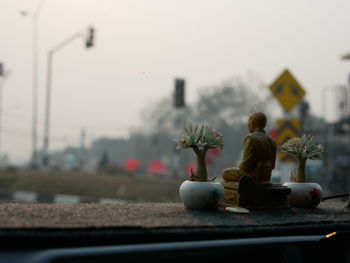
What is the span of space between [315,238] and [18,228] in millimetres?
1173

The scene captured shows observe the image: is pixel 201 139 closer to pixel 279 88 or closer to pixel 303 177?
pixel 303 177

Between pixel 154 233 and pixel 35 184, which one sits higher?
pixel 154 233

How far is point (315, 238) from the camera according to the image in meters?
2.22

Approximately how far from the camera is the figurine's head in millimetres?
3426

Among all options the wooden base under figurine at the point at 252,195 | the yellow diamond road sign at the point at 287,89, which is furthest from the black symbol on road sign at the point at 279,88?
the wooden base under figurine at the point at 252,195

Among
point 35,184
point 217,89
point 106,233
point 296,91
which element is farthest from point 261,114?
point 217,89

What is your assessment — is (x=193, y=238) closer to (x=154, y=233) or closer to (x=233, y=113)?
(x=154, y=233)

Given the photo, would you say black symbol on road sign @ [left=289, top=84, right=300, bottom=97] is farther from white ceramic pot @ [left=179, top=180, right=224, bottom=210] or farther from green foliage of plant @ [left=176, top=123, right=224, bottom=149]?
white ceramic pot @ [left=179, top=180, right=224, bottom=210]

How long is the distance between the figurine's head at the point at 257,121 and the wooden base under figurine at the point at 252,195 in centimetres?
43

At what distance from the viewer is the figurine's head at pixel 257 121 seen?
11.2 ft

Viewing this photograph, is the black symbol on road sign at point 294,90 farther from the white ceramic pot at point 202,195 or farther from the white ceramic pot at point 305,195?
the white ceramic pot at point 202,195

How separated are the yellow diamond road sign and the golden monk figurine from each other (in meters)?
7.12

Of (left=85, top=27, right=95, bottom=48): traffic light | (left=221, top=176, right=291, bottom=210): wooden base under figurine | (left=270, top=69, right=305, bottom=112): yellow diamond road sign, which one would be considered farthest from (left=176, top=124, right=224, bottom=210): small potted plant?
(left=85, top=27, right=95, bottom=48): traffic light

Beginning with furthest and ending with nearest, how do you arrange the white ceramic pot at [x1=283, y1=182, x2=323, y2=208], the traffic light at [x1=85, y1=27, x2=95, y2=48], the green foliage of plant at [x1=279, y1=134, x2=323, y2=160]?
the traffic light at [x1=85, y1=27, x2=95, y2=48], the green foliage of plant at [x1=279, y1=134, x2=323, y2=160], the white ceramic pot at [x1=283, y1=182, x2=323, y2=208]
